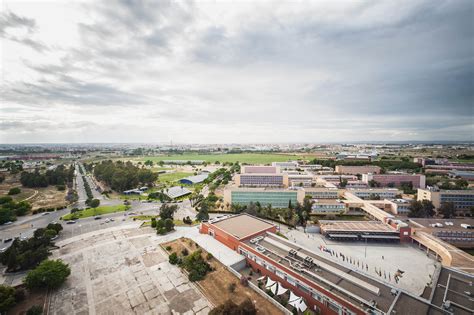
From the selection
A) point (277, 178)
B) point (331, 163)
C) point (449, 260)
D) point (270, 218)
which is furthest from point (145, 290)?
point (331, 163)

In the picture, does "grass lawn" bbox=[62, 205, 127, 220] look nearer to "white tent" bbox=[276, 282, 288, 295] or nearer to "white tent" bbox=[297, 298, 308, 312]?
"white tent" bbox=[276, 282, 288, 295]

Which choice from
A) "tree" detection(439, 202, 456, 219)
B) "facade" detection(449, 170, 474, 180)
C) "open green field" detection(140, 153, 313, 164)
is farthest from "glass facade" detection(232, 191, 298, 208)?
"open green field" detection(140, 153, 313, 164)

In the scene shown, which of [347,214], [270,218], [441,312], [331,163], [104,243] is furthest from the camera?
[331,163]

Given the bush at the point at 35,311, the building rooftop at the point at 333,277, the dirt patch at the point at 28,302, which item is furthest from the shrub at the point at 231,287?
the dirt patch at the point at 28,302

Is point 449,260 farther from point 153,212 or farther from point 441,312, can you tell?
point 153,212

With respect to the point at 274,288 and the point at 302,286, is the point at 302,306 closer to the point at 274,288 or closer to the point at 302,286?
the point at 302,286

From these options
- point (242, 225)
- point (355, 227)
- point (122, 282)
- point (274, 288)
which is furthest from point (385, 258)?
point (122, 282)
